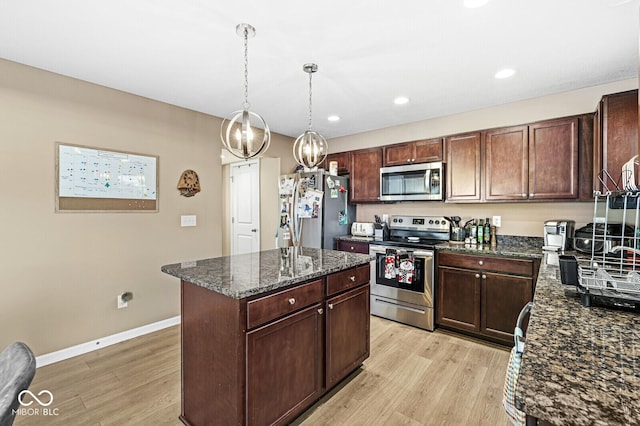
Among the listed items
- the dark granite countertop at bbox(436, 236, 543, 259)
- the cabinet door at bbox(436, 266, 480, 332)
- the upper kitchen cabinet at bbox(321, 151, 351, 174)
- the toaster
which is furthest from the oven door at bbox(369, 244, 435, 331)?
the upper kitchen cabinet at bbox(321, 151, 351, 174)

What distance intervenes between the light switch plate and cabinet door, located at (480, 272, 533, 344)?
3198mm

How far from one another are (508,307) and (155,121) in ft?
13.2

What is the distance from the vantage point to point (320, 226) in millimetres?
3914

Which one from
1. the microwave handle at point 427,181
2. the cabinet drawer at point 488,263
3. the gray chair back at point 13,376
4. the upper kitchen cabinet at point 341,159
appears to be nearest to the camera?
the gray chair back at point 13,376

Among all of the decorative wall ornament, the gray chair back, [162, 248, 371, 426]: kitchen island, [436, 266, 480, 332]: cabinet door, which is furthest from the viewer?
the decorative wall ornament

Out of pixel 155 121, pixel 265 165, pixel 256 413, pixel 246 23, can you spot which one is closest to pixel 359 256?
pixel 256 413

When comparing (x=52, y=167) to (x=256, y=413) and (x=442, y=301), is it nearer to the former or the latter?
(x=256, y=413)

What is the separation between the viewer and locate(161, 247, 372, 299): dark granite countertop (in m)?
1.50

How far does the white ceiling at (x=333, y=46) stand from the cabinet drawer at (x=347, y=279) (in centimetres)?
164

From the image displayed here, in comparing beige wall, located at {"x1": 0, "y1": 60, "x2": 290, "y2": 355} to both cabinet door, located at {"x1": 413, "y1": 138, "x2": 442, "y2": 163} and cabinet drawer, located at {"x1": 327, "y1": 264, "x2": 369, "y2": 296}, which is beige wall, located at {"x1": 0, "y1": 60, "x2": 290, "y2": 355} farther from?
cabinet door, located at {"x1": 413, "y1": 138, "x2": 442, "y2": 163}

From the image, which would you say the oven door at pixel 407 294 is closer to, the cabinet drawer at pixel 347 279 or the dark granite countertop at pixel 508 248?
the dark granite countertop at pixel 508 248

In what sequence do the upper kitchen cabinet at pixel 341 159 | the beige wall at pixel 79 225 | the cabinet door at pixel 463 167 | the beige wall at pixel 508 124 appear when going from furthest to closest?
the upper kitchen cabinet at pixel 341 159 < the cabinet door at pixel 463 167 < the beige wall at pixel 508 124 < the beige wall at pixel 79 225

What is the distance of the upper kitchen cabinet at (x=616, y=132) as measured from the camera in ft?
7.39

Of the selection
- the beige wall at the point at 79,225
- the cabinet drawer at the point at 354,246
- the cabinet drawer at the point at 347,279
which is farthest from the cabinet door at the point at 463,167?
the beige wall at the point at 79,225
